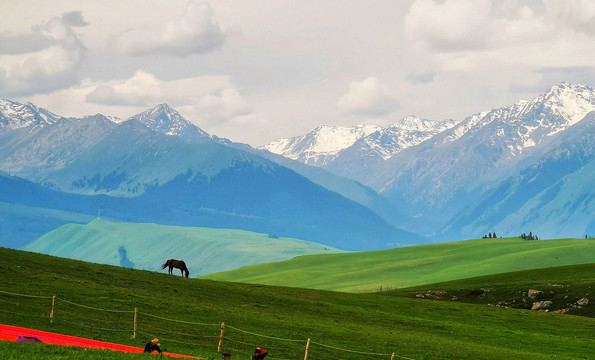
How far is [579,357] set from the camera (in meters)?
76.5

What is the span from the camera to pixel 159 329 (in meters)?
65.6

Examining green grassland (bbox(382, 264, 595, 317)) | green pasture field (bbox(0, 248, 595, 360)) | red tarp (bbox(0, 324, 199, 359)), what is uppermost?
green grassland (bbox(382, 264, 595, 317))

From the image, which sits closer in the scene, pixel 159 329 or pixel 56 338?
pixel 56 338

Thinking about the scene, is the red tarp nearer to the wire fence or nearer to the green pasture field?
the green pasture field

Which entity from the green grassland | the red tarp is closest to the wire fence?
the red tarp

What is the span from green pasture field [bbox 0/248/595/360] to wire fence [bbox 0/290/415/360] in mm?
92

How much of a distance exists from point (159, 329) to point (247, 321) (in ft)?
40.3

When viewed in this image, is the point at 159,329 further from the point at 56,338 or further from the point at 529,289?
the point at 529,289

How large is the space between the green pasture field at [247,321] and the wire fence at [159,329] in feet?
0.30

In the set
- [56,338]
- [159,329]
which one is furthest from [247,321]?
[56,338]

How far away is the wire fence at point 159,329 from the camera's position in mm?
62000

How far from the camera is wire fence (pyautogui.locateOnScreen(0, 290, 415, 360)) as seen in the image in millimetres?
62000

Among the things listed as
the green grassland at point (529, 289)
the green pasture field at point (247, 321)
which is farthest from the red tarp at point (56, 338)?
the green grassland at point (529, 289)

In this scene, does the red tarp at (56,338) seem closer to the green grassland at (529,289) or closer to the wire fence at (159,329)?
the wire fence at (159,329)
